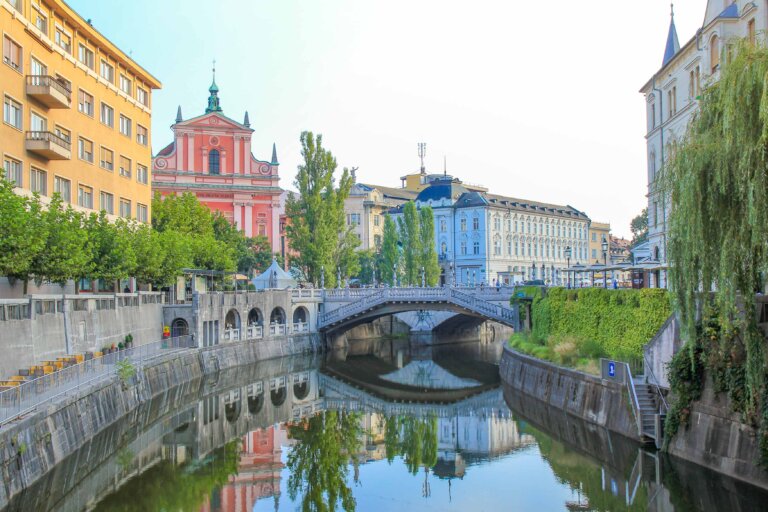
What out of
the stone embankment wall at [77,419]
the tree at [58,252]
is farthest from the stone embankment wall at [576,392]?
the tree at [58,252]

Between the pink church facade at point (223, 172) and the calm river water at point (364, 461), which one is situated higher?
the pink church facade at point (223, 172)

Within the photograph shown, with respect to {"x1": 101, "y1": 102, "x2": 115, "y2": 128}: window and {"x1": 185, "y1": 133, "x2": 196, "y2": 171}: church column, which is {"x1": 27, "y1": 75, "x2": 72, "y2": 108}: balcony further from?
{"x1": 185, "y1": 133, "x2": 196, "y2": 171}: church column

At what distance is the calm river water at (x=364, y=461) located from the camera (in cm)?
2566

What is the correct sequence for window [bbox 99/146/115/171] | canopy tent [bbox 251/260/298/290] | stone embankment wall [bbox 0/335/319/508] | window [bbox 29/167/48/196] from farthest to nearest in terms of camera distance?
canopy tent [bbox 251/260/298/290]
window [bbox 99/146/115/171]
window [bbox 29/167/48/196]
stone embankment wall [bbox 0/335/319/508]

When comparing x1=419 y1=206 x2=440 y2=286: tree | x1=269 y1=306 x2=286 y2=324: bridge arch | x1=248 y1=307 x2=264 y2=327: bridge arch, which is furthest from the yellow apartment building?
x1=419 y1=206 x2=440 y2=286: tree

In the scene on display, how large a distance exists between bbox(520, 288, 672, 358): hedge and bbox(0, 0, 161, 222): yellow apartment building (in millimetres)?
27327

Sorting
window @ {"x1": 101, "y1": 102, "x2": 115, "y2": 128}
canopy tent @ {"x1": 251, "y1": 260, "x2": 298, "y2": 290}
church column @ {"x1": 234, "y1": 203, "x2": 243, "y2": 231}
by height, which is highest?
window @ {"x1": 101, "y1": 102, "x2": 115, "y2": 128}

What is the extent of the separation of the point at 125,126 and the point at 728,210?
44036mm

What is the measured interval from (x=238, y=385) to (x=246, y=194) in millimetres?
43106

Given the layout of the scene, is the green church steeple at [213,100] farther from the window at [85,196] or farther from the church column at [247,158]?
the window at [85,196]

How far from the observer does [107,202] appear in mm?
53406

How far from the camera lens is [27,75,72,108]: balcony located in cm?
4212

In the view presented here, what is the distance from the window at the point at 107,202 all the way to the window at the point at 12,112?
11.1m

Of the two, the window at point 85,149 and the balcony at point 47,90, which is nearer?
the balcony at point 47,90
